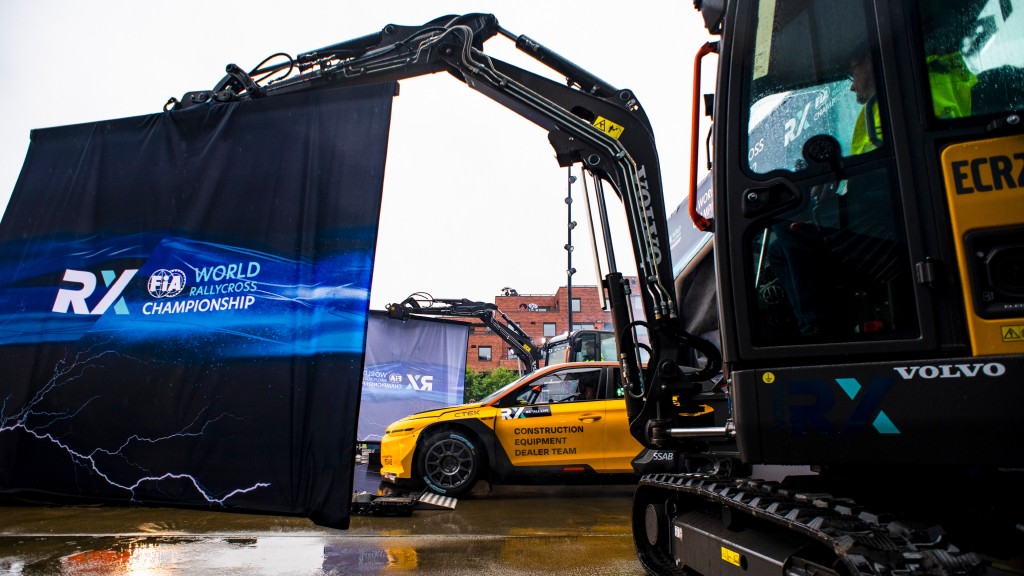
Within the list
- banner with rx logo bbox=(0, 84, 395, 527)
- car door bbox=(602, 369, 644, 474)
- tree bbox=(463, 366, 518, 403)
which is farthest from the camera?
tree bbox=(463, 366, 518, 403)

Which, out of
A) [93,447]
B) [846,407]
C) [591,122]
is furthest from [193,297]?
[846,407]

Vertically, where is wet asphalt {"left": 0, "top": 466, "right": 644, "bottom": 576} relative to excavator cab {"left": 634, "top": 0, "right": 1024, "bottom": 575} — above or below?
below

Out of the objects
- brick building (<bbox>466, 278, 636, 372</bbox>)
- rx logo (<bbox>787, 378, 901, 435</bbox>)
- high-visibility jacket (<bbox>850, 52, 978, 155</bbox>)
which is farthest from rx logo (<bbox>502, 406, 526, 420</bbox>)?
brick building (<bbox>466, 278, 636, 372</bbox>)

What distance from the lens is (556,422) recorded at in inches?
329

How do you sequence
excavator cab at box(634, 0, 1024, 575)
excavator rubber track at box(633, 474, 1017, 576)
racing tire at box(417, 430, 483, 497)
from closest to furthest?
1. excavator rubber track at box(633, 474, 1017, 576)
2. excavator cab at box(634, 0, 1024, 575)
3. racing tire at box(417, 430, 483, 497)

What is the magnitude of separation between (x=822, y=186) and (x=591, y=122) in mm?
2614

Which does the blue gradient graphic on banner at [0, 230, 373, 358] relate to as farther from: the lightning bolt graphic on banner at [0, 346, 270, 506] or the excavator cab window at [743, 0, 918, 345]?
the excavator cab window at [743, 0, 918, 345]

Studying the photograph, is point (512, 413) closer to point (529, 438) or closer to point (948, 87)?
point (529, 438)

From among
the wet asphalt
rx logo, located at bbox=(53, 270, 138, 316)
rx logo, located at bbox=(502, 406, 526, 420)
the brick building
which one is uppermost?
the brick building

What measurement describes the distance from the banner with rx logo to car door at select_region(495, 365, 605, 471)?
423cm

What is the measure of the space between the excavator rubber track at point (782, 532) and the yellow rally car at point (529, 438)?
3.82 metres

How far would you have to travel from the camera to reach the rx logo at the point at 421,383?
820 inches

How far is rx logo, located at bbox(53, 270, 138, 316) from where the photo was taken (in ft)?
15.8

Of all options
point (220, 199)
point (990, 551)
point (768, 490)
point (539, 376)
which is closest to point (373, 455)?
point (539, 376)
